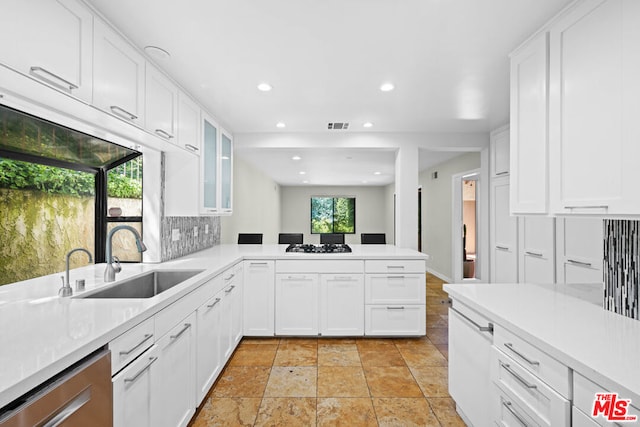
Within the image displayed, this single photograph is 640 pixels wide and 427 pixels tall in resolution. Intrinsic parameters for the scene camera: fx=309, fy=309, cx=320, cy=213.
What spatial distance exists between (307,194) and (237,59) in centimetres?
843

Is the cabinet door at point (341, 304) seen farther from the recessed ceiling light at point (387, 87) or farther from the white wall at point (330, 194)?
the white wall at point (330, 194)

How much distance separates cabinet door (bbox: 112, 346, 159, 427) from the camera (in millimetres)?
1158

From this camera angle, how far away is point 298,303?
10.5 ft

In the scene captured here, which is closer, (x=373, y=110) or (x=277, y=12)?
(x=277, y=12)

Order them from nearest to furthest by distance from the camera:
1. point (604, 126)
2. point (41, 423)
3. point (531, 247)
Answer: point (41, 423), point (604, 126), point (531, 247)

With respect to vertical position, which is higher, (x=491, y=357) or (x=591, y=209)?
(x=591, y=209)

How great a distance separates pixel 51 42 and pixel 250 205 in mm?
4955

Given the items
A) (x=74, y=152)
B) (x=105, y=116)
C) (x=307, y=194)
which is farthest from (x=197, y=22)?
(x=307, y=194)

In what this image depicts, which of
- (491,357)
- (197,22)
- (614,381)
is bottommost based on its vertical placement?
(491,357)

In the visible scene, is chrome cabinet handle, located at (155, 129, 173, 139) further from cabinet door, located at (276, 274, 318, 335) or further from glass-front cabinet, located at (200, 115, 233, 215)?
cabinet door, located at (276, 274, 318, 335)

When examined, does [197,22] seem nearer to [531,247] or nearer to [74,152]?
[74,152]

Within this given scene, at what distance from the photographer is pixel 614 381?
0.86 meters

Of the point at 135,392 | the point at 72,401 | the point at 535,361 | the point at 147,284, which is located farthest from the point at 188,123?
the point at 535,361

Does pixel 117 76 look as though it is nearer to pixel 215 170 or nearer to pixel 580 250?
pixel 215 170
